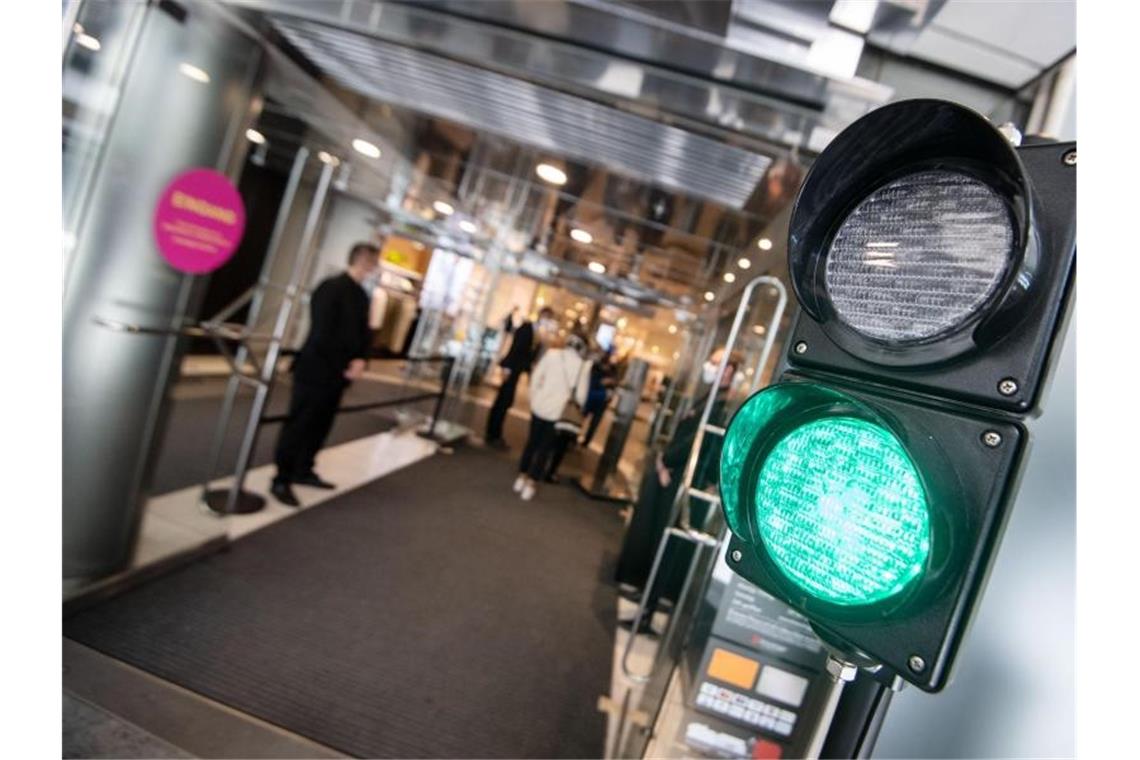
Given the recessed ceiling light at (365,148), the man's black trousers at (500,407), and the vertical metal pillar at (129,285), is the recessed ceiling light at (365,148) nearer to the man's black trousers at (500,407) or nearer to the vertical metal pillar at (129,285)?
the vertical metal pillar at (129,285)

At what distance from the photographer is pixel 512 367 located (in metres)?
7.67

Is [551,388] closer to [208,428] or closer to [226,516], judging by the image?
[226,516]

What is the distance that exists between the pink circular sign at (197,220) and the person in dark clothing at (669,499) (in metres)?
2.23

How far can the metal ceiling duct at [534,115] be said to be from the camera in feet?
9.94

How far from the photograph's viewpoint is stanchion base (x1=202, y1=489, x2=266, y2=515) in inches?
147

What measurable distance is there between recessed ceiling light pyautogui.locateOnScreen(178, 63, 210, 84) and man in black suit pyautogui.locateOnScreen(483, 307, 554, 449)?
515cm

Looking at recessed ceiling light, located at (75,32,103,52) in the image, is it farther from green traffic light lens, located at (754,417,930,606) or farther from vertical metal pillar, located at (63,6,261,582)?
green traffic light lens, located at (754,417,930,606)

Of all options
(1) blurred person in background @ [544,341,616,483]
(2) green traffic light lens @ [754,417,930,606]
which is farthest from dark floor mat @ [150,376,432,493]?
(2) green traffic light lens @ [754,417,930,606]

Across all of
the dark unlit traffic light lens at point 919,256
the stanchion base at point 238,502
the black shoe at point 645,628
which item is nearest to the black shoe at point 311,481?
the stanchion base at point 238,502

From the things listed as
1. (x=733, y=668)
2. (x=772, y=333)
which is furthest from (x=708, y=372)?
(x=733, y=668)

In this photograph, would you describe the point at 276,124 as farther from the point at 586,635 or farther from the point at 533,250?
the point at 586,635

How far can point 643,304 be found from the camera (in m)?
10.1
